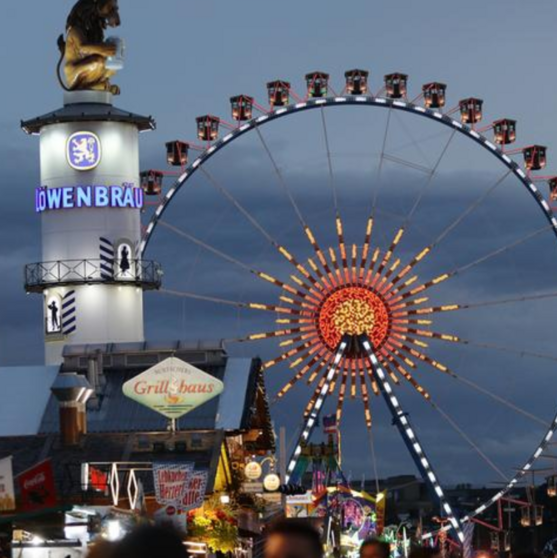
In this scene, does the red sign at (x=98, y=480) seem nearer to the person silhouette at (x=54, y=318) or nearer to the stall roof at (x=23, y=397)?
the stall roof at (x=23, y=397)

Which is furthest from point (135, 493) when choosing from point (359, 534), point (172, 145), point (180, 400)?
point (359, 534)

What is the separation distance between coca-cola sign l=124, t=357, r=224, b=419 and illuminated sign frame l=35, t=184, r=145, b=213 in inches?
694

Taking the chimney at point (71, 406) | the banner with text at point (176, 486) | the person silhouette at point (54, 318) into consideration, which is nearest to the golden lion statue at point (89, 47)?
the person silhouette at point (54, 318)

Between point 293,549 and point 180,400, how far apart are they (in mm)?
48092

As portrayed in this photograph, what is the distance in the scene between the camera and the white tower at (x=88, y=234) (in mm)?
71938

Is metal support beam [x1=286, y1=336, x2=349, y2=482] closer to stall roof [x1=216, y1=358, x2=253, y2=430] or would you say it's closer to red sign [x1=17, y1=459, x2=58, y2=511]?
stall roof [x1=216, y1=358, x2=253, y2=430]

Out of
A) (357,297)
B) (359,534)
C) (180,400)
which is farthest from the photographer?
(359,534)

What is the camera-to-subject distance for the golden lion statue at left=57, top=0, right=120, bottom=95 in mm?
75062

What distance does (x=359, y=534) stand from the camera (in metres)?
71.5

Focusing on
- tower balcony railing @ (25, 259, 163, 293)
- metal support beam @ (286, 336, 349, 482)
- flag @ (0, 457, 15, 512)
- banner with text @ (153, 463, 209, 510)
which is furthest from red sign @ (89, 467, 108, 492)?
tower balcony railing @ (25, 259, 163, 293)

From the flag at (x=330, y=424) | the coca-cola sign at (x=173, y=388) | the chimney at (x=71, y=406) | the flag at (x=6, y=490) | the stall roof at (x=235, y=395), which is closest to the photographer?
the flag at (x=6, y=490)

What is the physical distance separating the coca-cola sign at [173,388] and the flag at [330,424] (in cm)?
1111

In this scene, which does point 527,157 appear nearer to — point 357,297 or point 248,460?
point 357,297

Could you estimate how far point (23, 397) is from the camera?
201 ft
